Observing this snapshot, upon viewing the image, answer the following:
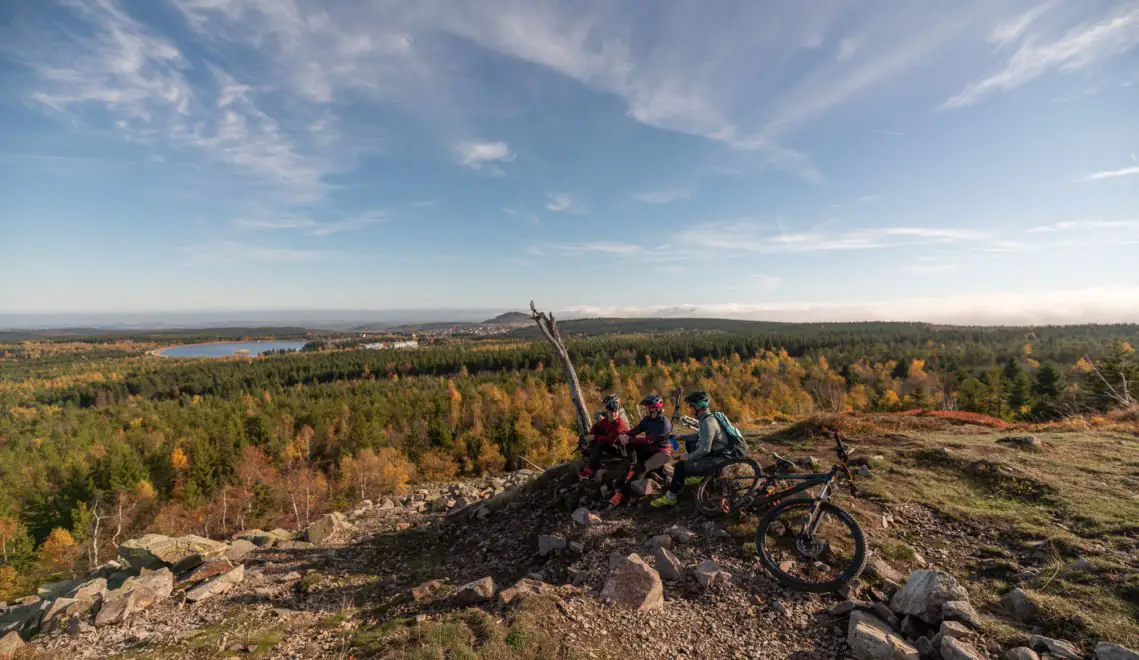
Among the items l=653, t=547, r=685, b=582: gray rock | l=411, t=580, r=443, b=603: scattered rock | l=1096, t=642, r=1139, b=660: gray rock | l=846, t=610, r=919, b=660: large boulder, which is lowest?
l=411, t=580, r=443, b=603: scattered rock

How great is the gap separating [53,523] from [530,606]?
69.6 metres

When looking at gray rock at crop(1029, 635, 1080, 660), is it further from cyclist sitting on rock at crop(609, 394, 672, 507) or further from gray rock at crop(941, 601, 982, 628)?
cyclist sitting on rock at crop(609, 394, 672, 507)

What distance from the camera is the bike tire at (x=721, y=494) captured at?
356 inches

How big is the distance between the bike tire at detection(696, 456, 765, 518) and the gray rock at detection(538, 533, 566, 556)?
10.6 ft

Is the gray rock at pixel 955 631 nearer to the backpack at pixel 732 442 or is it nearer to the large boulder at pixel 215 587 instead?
the backpack at pixel 732 442

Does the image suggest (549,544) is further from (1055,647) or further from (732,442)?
(1055,647)

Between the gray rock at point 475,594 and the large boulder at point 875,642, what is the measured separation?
221 inches

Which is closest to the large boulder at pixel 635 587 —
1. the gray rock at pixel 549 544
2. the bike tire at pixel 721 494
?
the gray rock at pixel 549 544

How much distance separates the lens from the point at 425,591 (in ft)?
27.0

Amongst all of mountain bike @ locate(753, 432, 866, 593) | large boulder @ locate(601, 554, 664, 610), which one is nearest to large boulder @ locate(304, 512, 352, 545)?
large boulder @ locate(601, 554, 664, 610)

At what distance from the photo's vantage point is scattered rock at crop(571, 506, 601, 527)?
1012 centimetres

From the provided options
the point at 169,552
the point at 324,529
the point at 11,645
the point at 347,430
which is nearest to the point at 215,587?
the point at 11,645

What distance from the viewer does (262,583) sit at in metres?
10.2

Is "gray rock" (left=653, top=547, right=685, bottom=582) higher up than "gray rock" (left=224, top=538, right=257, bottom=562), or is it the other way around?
"gray rock" (left=653, top=547, right=685, bottom=582)
